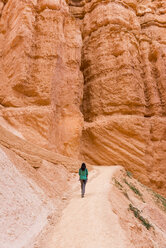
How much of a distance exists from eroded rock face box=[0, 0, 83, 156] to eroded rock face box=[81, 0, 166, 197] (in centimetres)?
202

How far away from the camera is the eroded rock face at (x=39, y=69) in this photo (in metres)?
15.6

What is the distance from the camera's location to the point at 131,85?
63.3 ft

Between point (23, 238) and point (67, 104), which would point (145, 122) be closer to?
point (67, 104)

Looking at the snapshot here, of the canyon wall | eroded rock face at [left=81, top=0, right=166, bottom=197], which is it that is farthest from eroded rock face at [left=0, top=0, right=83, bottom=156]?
eroded rock face at [left=81, top=0, right=166, bottom=197]

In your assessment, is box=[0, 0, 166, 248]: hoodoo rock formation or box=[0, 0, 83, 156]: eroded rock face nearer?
box=[0, 0, 83, 156]: eroded rock face

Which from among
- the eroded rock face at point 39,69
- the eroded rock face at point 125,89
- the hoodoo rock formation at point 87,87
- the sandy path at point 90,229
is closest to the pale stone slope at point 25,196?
the sandy path at point 90,229

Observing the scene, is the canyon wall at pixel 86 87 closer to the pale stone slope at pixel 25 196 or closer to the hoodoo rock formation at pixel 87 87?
the hoodoo rock formation at pixel 87 87

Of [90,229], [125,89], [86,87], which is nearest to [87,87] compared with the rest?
[86,87]

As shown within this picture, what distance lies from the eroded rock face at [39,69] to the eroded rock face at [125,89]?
2.02 meters

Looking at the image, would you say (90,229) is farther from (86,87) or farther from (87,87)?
(86,87)

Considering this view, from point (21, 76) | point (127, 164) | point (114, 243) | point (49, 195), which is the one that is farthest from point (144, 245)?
point (21, 76)

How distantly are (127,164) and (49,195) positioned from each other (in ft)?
39.7

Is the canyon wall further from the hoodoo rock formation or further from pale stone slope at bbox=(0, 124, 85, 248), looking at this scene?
pale stone slope at bbox=(0, 124, 85, 248)

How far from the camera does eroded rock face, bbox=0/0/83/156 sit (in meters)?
15.6
